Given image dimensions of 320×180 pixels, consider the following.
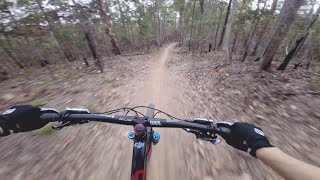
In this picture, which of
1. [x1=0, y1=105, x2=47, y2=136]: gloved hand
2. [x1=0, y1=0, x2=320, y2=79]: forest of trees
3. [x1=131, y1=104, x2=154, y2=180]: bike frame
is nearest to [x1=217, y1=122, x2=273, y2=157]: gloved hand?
[x1=131, y1=104, x2=154, y2=180]: bike frame

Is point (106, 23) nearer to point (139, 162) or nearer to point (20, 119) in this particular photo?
point (20, 119)

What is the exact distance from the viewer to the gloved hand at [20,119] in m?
2.18

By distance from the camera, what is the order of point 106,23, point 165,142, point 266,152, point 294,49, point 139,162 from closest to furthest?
1. point 266,152
2. point 139,162
3. point 165,142
4. point 294,49
5. point 106,23

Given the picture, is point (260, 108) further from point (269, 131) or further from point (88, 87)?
point (88, 87)

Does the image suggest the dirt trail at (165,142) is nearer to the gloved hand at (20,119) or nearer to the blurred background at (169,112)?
the blurred background at (169,112)

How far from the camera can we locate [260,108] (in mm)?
5941

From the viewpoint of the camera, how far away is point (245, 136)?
193cm

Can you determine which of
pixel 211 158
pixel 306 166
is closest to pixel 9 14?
pixel 211 158

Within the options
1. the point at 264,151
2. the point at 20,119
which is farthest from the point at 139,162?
the point at 20,119

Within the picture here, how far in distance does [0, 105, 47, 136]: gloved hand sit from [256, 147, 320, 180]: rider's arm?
2996 millimetres

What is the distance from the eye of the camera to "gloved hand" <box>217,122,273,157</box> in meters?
1.80

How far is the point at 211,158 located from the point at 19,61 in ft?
79.6

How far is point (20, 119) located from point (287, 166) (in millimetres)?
3197

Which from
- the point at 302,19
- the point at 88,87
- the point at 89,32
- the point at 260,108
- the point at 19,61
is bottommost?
the point at 19,61
